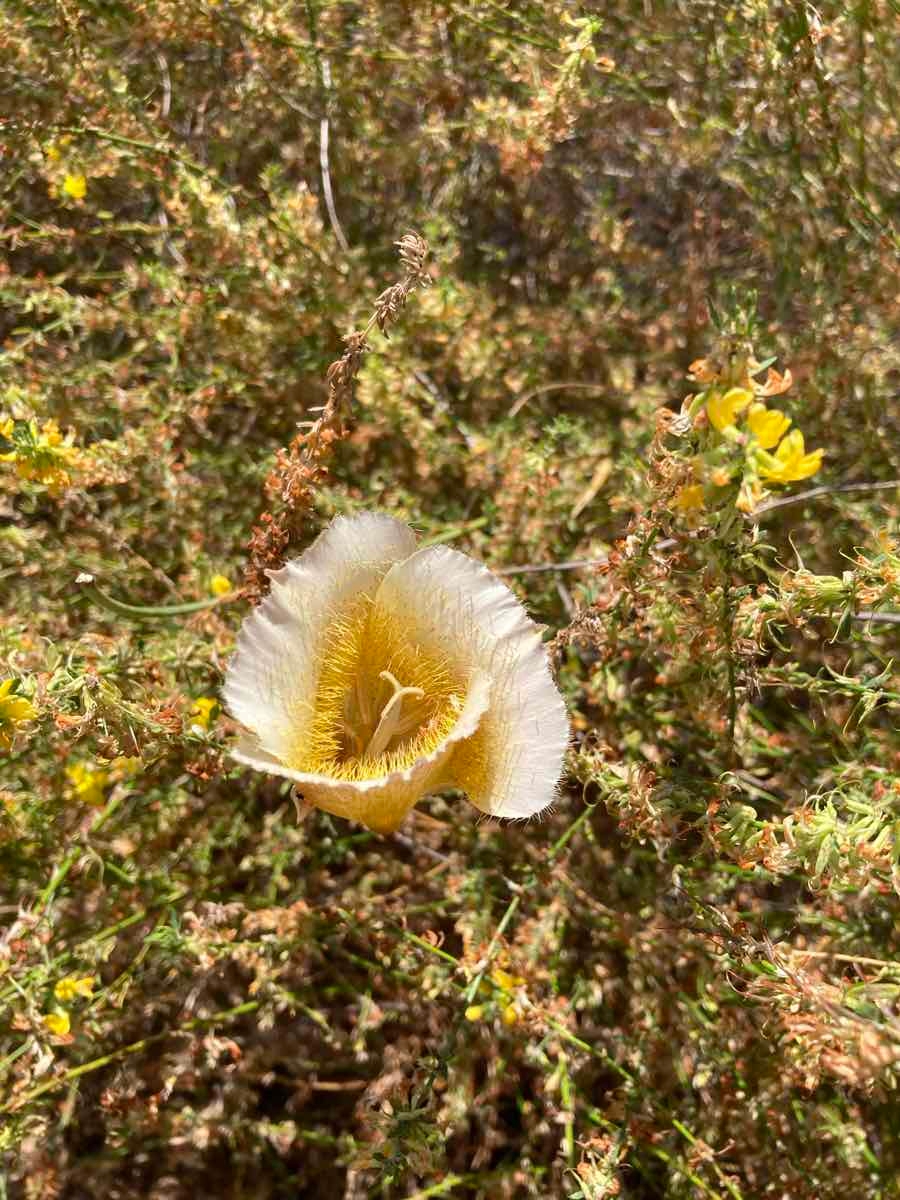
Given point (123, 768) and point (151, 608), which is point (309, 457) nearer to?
point (151, 608)

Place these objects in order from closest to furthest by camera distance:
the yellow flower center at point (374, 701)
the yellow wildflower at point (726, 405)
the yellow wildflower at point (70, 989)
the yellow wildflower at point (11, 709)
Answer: the yellow wildflower at point (726, 405) < the yellow wildflower at point (11, 709) < the yellow flower center at point (374, 701) < the yellow wildflower at point (70, 989)

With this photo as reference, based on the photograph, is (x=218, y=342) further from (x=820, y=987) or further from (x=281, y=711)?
(x=820, y=987)

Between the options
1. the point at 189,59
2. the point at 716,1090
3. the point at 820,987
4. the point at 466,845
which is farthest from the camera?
the point at 189,59

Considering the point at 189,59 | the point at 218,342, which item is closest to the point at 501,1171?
the point at 218,342

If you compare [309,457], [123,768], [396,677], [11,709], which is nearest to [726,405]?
[309,457]

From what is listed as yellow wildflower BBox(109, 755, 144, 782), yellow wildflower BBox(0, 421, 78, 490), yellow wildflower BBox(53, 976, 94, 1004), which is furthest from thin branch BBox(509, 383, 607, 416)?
yellow wildflower BBox(53, 976, 94, 1004)

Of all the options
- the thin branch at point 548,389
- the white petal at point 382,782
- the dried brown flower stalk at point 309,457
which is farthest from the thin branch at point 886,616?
the thin branch at point 548,389

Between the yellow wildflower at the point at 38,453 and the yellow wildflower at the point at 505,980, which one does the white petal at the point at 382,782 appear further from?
the yellow wildflower at the point at 38,453

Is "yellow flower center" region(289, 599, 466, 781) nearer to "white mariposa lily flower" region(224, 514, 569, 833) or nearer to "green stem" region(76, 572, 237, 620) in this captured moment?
"white mariposa lily flower" region(224, 514, 569, 833)
